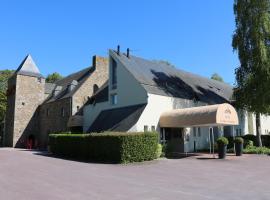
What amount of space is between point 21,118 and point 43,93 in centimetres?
485

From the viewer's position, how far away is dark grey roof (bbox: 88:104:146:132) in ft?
90.1

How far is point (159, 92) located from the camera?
98.1ft

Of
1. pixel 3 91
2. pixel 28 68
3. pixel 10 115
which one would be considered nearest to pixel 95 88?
pixel 28 68

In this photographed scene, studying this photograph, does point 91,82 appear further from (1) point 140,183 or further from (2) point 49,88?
(1) point 140,183

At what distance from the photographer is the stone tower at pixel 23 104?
145ft

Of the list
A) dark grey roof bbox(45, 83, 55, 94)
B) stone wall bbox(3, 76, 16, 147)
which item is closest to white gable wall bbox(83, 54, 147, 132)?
dark grey roof bbox(45, 83, 55, 94)

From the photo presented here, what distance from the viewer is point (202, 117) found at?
1003 inches

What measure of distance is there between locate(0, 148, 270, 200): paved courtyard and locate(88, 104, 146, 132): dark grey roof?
30.5 ft

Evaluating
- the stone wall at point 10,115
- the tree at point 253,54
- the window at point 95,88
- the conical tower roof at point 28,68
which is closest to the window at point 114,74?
the window at point 95,88

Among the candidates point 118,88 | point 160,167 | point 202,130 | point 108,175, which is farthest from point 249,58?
point 108,175

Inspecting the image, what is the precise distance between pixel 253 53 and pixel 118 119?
48.0ft

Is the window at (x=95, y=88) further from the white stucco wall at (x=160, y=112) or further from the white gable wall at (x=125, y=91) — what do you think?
the white stucco wall at (x=160, y=112)

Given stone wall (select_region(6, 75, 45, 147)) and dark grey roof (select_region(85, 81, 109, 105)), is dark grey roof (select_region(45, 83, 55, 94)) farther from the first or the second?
dark grey roof (select_region(85, 81, 109, 105))

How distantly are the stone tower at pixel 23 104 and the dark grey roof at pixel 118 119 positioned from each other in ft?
52.2
